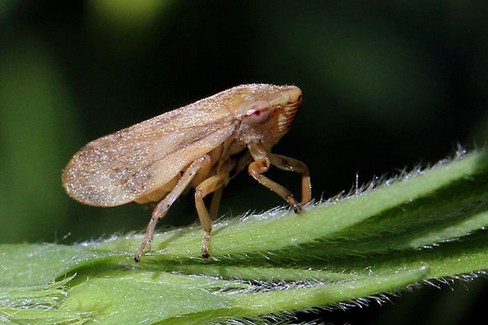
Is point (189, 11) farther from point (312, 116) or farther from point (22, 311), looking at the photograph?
point (22, 311)

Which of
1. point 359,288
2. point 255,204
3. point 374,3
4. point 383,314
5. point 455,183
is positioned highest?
point 374,3

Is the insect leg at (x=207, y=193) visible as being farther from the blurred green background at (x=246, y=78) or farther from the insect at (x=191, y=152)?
the blurred green background at (x=246, y=78)

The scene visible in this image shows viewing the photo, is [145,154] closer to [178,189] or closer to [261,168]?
[178,189]

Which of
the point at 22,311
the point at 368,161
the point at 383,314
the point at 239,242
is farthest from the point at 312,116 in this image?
the point at 22,311

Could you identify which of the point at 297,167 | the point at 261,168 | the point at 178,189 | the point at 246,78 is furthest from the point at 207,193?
the point at 246,78

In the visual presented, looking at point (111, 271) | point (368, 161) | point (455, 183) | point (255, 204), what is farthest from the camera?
point (368, 161)

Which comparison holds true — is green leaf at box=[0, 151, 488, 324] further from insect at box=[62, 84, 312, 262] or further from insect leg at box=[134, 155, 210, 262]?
insect at box=[62, 84, 312, 262]

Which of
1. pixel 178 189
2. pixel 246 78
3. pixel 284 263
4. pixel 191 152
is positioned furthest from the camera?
pixel 246 78
